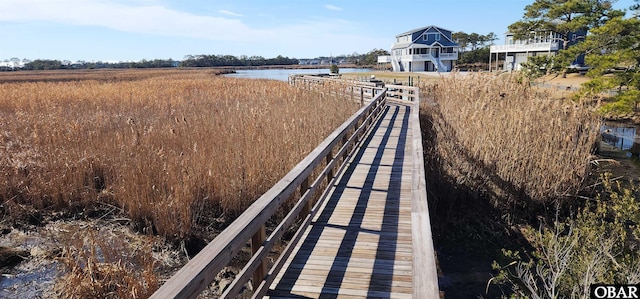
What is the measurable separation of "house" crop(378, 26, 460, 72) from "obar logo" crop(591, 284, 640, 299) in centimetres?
5571

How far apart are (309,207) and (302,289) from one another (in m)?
1.63

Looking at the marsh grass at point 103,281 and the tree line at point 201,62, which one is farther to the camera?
the tree line at point 201,62

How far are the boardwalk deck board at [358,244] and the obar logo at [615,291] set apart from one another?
1.72 meters

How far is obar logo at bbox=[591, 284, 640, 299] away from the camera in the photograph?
12.6 ft

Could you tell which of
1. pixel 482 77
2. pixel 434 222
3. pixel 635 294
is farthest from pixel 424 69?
pixel 635 294

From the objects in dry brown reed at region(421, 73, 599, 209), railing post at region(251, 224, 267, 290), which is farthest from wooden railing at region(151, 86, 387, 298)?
dry brown reed at region(421, 73, 599, 209)

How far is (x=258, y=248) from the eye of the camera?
3.39 metres

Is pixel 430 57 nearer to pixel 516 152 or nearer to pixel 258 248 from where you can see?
pixel 516 152

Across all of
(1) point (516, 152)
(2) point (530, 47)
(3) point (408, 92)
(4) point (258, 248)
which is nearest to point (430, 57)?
(2) point (530, 47)

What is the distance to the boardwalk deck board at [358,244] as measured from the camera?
376cm

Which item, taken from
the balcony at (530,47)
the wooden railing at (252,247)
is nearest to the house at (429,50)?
the balcony at (530,47)

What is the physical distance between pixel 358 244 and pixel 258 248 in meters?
1.59

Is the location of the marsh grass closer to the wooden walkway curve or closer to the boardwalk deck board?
the wooden walkway curve

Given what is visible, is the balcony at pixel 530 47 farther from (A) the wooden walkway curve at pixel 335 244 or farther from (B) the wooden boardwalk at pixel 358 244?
(A) the wooden walkway curve at pixel 335 244
